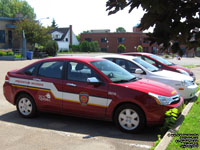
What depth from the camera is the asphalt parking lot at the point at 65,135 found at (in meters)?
4.83

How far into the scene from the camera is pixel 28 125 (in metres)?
6.04

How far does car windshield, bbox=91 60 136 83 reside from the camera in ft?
19.7

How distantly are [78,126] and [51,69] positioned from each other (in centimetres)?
158

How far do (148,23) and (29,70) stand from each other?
4168 millimetres

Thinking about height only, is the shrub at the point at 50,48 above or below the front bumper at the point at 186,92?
above

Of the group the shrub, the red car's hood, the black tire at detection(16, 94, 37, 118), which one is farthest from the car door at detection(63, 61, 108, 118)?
the shrub

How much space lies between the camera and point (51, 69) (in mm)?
6426

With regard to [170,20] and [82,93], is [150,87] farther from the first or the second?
[170,20]

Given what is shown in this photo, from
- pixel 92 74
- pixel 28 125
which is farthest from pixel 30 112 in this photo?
pixel 92 74

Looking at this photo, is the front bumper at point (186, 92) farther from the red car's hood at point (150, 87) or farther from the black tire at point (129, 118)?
the black tire at point (129, 118)

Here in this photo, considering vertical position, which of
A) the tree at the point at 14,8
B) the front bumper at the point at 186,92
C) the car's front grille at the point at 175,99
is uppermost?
the tree at the point at 14,8

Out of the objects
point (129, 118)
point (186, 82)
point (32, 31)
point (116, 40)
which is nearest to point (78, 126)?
point (129, 118)

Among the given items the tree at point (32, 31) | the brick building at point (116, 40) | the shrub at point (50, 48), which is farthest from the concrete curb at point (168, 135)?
the brick building at point (116, 40)

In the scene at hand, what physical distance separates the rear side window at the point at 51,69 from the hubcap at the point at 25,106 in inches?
30.5
